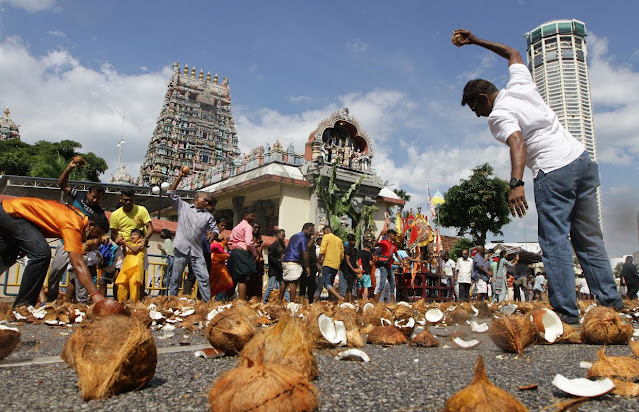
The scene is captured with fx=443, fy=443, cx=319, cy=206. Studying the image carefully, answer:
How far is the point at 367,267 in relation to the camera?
9031 mm

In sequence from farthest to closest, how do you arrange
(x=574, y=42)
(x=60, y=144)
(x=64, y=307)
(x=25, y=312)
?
(x=574, y=42) → (x=60, y=144) → (x=64, y=307) → (x=25, y=312)

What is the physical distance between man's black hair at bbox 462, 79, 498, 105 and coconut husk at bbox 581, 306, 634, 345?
1.75 meters

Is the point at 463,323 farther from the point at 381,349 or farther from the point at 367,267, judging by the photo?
the point at 367,267

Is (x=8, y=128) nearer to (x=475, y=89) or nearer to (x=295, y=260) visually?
(x=295, y=260)

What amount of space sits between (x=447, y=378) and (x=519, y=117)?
218 centimetres

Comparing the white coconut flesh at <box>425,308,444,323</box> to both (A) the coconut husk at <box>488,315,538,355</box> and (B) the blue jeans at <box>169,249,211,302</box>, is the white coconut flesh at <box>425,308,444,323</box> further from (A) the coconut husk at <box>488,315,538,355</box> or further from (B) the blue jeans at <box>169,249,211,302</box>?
(B) the blue jeans at <box>169,249,211,302</box>

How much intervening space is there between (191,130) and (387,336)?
42.5m

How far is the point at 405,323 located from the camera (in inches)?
122

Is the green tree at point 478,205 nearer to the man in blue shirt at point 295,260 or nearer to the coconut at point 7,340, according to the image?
the man in blue shirt at point 295,260

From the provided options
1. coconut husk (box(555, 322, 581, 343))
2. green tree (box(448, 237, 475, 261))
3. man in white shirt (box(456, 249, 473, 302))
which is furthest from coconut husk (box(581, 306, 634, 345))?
green tree (box(448, 237, 475, 261))

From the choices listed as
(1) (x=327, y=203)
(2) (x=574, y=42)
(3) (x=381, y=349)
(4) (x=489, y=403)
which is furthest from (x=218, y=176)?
(2) (x=574, y=42)

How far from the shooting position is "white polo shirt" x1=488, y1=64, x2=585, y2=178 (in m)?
3.12

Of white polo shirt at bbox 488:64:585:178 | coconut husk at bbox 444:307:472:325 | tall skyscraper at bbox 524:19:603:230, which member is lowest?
coconut husk at bbox 444:307:472:325

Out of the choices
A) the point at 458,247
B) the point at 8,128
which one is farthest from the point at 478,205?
the point at 8,128
